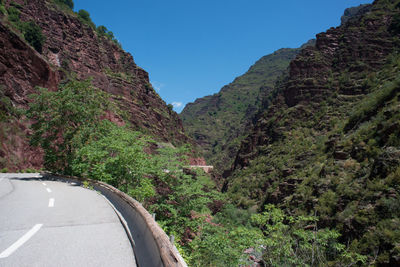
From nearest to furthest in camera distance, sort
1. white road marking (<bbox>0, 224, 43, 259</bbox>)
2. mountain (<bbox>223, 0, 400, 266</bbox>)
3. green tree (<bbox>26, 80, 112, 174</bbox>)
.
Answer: white road marking (<bbox>0, 224, 43, 259</bbox>), mountain (<bbox>223, 0, 400, 266</bbox>), green tree (<bbox>26, 80, 112, 174</bbox>)

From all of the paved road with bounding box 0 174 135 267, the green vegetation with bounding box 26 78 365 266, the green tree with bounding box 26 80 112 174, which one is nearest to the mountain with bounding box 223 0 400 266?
the green vegetation with bounding box 26 78 365 266

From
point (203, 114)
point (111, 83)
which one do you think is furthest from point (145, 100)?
point (203, 114)

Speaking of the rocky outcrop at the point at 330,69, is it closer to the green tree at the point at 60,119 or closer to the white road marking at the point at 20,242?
the green tree at the point at 60,119

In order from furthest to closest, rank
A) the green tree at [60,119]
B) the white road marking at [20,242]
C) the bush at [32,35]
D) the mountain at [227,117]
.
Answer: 1. the mountain at [227,117]
2. the bush at [32,35]
3. the green tree at [60,119]
4. the white road marking at [20,242]

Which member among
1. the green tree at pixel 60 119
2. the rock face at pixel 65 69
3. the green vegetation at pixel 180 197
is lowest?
the green vegetation at pixel 180 197

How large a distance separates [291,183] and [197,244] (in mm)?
21693

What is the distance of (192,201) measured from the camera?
1388cm

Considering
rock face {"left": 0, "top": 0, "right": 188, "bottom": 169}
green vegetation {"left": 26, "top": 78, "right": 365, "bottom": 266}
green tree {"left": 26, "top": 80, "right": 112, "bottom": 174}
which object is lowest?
green vegetation {"left": 26, "top": 78, "right": 365, "bottom": 266}

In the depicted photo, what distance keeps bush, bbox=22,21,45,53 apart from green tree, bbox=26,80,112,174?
29109 millimetres

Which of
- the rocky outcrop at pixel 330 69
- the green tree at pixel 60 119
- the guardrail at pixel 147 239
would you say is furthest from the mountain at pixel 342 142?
the green tree at pixel 60 119

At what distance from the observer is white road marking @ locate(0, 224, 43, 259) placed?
12.8ft

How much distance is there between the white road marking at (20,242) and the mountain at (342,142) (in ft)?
45.4

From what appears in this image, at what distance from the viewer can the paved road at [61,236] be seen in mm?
3895

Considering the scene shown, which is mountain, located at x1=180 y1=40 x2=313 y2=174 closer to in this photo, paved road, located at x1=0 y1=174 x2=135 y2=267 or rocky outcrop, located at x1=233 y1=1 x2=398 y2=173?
rocky outcrop, located at x1=233 y1=1 x2=398 y2=173
